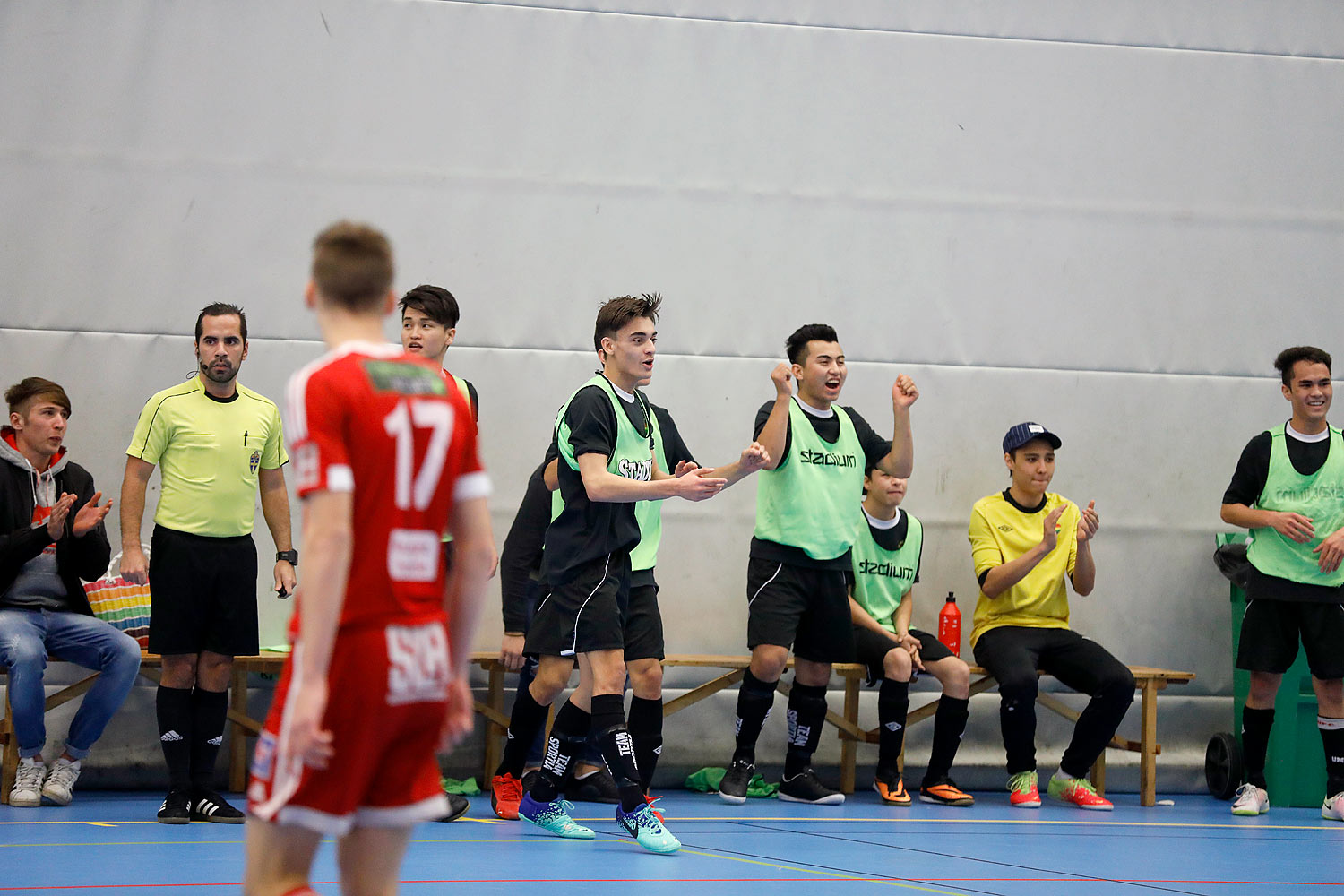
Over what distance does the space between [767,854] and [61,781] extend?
3347 millimetres

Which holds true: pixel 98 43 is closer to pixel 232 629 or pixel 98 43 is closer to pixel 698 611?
pixel 232 629

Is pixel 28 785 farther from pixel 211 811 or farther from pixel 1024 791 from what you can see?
pixel 1024 791

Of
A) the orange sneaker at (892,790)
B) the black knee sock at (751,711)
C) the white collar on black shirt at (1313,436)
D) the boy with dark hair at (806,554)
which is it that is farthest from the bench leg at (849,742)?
the white collar on black shirt at (1313,436)

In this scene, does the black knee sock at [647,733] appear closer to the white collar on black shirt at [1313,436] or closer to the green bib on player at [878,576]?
the green bib on player at [878,576]

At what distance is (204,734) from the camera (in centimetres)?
582

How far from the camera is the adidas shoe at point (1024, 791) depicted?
7.08 meters

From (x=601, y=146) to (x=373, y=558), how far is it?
18.7 ft

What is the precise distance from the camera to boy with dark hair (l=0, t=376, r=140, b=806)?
5.98m

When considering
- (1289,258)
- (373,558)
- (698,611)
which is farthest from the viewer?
(1289,258)

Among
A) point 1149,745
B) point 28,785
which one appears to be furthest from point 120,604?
point 1149,745

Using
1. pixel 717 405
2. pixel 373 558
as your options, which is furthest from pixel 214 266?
pixel 373 558

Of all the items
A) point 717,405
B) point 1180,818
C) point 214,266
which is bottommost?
point 1180,818

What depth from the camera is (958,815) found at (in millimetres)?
6613

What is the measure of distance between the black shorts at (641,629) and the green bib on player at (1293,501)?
3609 mm
